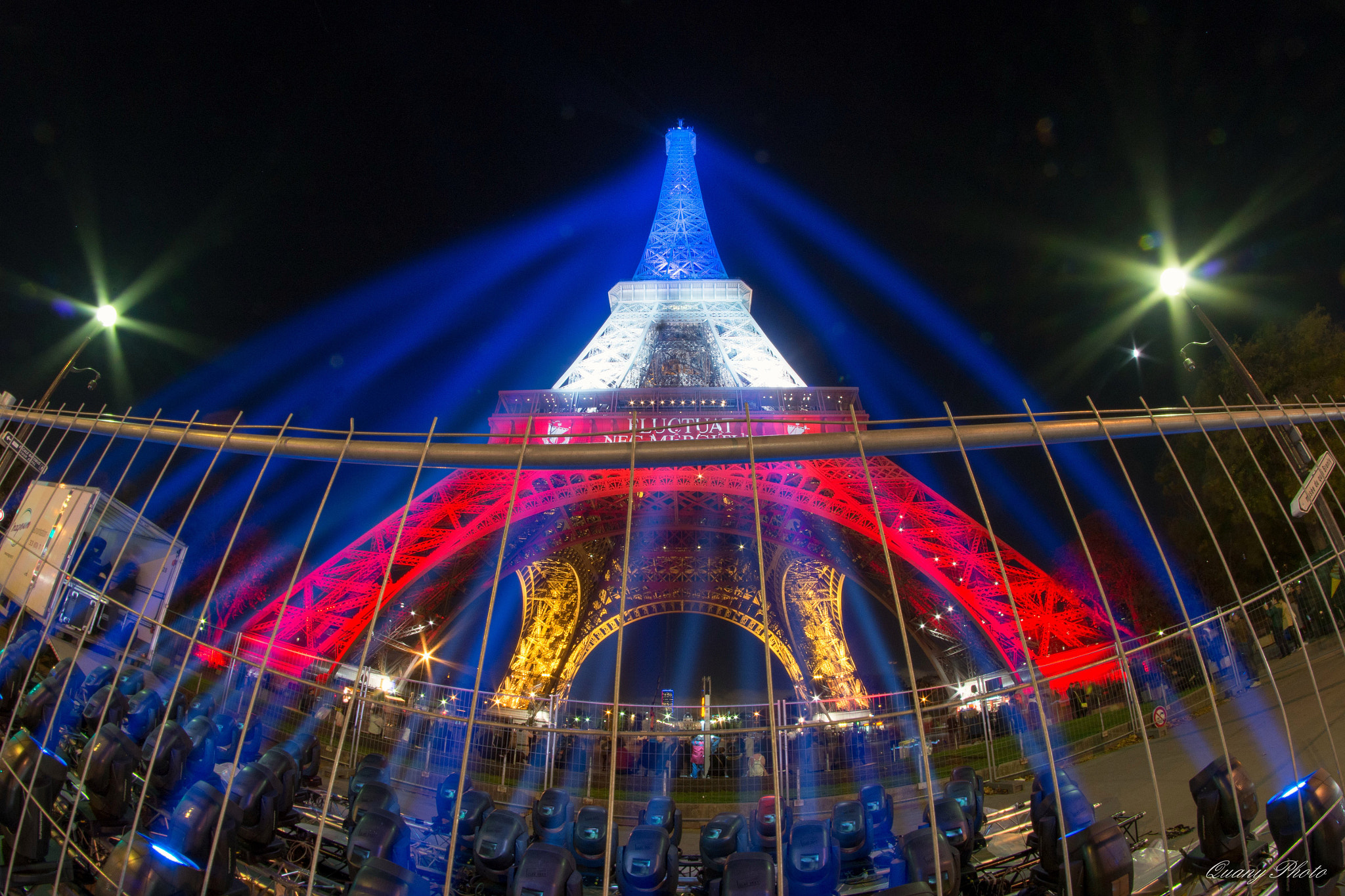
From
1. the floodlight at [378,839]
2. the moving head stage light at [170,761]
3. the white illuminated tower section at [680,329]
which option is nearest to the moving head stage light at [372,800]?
the floodlight at [378,839]

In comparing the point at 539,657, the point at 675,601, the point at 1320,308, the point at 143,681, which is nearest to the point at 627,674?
the point at 675,601

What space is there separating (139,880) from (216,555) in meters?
19.5

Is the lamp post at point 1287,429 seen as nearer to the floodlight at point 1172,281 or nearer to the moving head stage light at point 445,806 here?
the floodlight at point 1172,281

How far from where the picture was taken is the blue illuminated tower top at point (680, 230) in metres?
26.4

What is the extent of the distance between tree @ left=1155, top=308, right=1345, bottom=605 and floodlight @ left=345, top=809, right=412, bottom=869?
36.0 feet

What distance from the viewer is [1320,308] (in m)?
11.5

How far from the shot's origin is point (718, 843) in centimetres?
439

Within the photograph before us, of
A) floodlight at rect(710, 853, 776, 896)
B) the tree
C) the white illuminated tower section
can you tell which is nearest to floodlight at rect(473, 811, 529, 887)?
floodlight at rect(710, 853, 776, 896)

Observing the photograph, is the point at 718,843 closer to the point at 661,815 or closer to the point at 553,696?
the point at 661,815

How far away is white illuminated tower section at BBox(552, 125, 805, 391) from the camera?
65.6 ft

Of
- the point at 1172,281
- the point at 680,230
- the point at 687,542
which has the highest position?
the point at 680,230

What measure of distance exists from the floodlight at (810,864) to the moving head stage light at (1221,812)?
187cm

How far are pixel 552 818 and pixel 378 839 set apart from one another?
1.32 meters

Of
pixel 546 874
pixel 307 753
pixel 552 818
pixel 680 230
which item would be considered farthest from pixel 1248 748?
pixel 680 230
